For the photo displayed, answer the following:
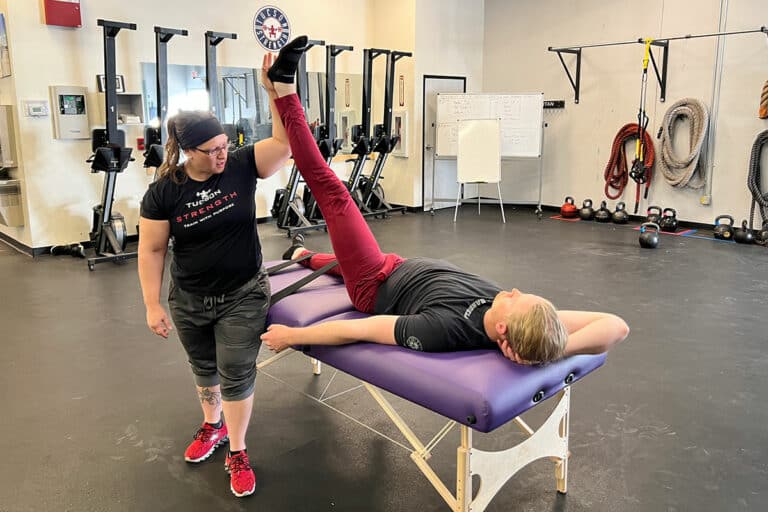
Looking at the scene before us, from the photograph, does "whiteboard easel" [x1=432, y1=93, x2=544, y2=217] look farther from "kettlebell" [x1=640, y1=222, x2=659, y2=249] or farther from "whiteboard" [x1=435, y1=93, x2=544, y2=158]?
"kettlebell" [x1=640, y1=222, x2=659, y2=249]

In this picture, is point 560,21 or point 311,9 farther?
point 560,21

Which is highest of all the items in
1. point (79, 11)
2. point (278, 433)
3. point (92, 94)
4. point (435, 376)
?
point (79, 11)

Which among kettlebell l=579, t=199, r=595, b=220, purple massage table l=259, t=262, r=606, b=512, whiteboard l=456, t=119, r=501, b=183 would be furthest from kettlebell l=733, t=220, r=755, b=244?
purple massage table l=259, t=262, r=606, b=512

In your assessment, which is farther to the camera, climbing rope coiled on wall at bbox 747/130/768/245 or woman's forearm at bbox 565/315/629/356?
climbing rope coiled on wall at bbox 747/130/768/245

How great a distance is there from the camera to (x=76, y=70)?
554 cm

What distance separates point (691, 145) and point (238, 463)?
6331 mm

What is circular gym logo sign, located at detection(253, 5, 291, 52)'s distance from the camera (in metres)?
6.79

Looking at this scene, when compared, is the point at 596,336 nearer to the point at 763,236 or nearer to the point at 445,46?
the point at 763,236

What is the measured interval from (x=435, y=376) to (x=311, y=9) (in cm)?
650

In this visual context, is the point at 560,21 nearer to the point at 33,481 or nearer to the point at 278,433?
the point at 278,433

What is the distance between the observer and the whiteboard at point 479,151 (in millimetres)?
7531

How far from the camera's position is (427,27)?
775cm

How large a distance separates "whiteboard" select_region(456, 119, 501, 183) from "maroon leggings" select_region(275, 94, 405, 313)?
18.3 ft

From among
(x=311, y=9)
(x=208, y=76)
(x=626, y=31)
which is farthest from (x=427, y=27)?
(x=208, y=76)
